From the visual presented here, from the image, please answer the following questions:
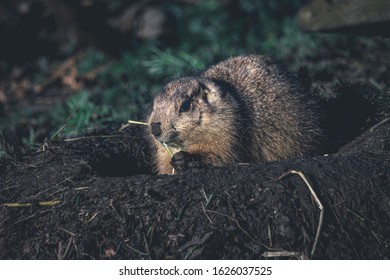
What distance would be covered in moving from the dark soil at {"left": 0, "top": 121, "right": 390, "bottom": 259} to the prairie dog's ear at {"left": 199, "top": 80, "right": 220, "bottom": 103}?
1.08 metres

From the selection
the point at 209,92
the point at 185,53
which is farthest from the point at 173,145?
the point at 185,53

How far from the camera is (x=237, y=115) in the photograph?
554cm

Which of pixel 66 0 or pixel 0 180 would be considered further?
pixel 66 0

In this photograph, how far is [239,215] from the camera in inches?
160

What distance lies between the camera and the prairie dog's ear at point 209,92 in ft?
18.0

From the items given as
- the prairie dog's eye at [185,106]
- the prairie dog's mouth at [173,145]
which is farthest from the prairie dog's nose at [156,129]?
the prairie dog's eye at [185,106]

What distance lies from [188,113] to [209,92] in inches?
13.8

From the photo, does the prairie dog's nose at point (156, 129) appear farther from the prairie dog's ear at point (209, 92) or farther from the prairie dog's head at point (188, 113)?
the prairie dog's ear at point (209, 92)

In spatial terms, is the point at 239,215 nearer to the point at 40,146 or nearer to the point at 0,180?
the point at 0,180

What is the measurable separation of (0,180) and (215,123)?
2.15 meters

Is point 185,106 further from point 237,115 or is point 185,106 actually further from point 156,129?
point 237,115

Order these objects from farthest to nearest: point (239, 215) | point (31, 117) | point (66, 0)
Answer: point (66, 0), point (31, 117), point (239, 215)
